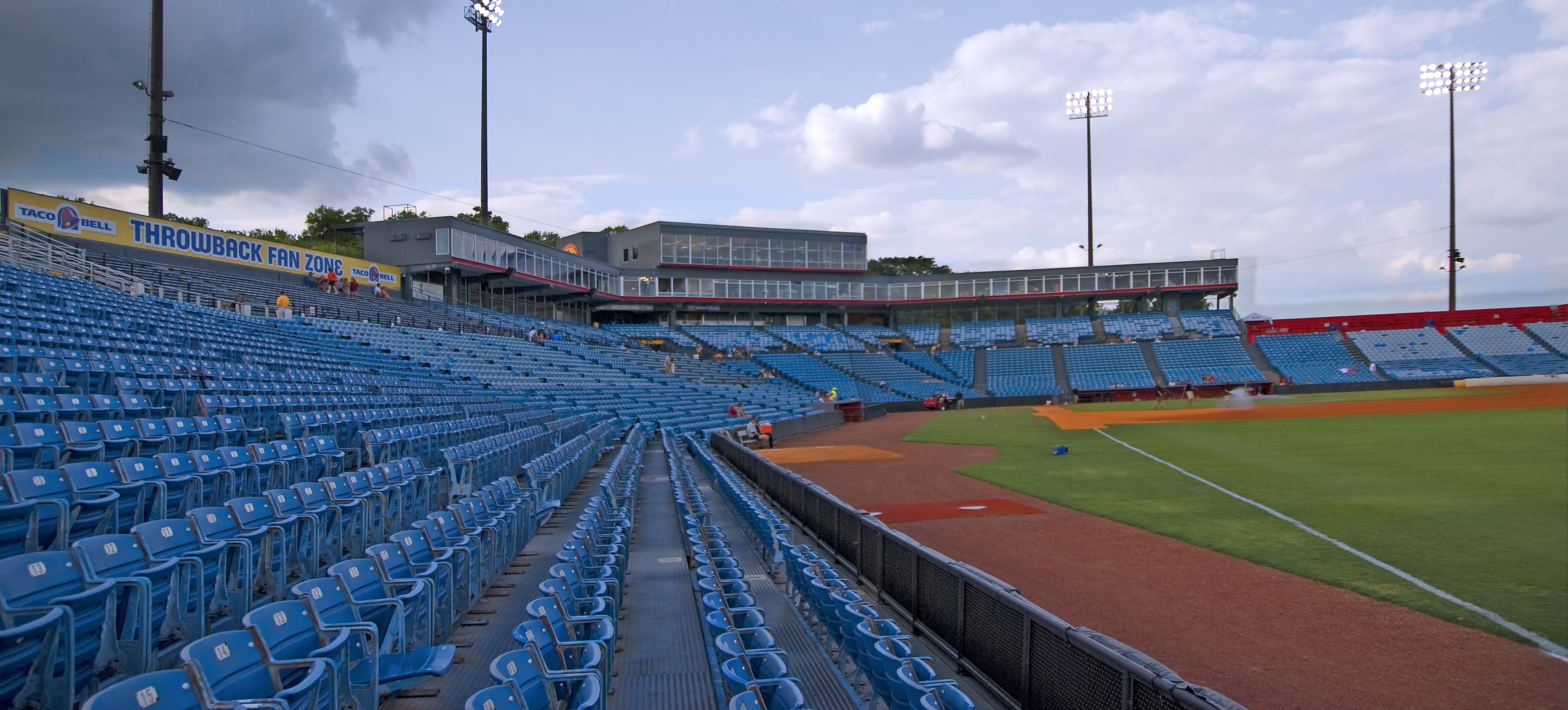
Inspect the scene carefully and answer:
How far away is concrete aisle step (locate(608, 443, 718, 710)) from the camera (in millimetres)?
5203

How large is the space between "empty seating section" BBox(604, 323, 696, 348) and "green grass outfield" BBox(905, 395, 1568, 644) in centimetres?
2787

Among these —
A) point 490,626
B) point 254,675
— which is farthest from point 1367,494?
point 254,675

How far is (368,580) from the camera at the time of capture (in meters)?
4.92

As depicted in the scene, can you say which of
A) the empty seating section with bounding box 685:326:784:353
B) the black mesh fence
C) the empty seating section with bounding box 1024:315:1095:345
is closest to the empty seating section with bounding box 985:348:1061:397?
the empty seating section with bounding box 1024:315:1095:345

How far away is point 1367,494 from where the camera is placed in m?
14.4

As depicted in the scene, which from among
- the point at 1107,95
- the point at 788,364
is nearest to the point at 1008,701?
the point at 788,364

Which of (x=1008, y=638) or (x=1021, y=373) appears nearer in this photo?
(x=1008, y=638)

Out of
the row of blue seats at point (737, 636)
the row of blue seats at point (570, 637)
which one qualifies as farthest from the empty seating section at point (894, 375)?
the row of blue seats at point (570, 637)

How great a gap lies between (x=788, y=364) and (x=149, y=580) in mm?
47995

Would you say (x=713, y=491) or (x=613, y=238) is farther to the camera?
(x=613, y=238)

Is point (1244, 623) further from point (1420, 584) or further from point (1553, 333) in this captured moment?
point (1553, 333)

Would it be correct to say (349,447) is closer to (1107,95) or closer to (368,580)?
(368,580)

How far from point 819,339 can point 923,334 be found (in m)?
9.26

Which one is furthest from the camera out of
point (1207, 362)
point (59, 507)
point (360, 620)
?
point (1207, 362)
